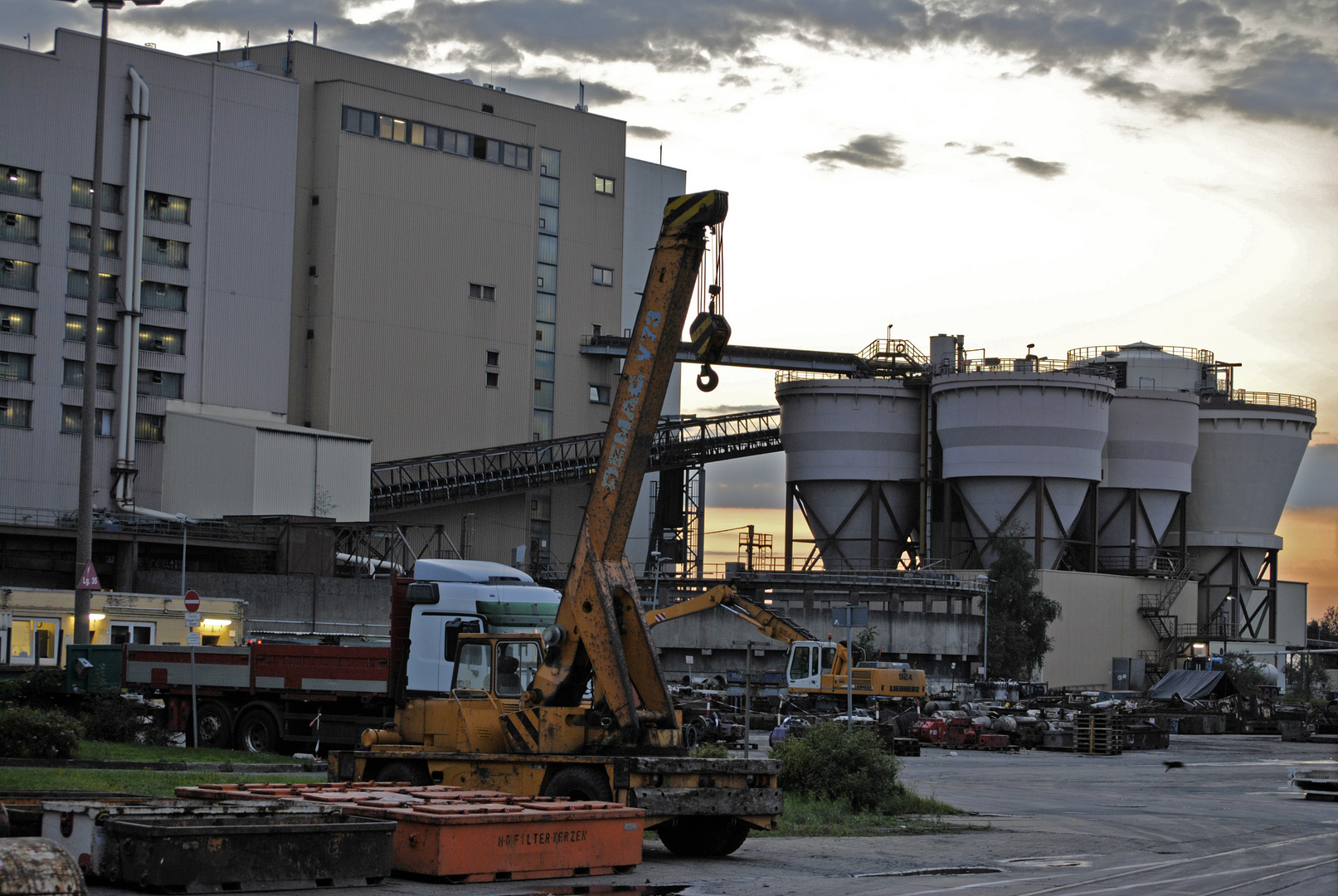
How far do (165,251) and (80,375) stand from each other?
7076mm

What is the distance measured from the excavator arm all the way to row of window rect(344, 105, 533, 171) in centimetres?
6376

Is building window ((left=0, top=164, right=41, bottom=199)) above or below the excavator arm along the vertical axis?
above

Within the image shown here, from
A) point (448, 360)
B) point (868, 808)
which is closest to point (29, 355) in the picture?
point (448, 360)

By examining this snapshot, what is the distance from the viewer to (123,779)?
73.3ft

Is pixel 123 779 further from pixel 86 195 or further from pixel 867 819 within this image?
pixel 86 195

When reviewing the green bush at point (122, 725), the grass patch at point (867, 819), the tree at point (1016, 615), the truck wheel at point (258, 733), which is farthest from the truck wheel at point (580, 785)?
the tree at point (1016, 615)

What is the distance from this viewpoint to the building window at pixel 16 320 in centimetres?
6650

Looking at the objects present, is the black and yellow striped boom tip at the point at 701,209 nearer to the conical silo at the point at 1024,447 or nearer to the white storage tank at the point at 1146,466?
the conical silo at the point at 1024,447

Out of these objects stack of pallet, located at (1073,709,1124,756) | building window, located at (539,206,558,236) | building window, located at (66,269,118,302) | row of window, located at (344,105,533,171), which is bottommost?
stack of pallet, located at (1073,709,1124,756)

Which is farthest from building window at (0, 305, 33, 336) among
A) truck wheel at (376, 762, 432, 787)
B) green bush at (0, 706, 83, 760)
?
truck wheel at (376, 762, 432, 787)

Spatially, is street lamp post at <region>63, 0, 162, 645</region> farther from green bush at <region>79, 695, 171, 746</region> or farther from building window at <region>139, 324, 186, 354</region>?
building window at <region>139, 324, 186, 354</region>

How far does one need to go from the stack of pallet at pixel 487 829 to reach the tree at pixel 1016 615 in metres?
63.5

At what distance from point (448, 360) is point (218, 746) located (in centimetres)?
5108

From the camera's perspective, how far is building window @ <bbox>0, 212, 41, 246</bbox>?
66.6m
